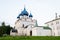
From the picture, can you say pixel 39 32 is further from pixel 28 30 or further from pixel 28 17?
pixel 28 17

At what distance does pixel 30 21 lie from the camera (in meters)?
65.0

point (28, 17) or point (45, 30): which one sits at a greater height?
point (28, 17)

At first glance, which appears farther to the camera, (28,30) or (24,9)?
(24,9)

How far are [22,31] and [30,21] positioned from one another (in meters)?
5.35

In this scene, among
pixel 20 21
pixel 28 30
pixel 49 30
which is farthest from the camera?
pixel 20 21

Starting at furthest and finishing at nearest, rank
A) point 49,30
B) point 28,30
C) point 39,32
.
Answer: point 28,30 → point 49,30 → point 39,32

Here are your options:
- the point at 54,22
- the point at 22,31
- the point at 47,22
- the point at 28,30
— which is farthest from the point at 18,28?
the point at 54,22

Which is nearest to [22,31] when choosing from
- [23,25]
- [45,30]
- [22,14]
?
[23,25]

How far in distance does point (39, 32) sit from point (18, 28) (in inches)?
638

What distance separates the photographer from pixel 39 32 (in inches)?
2053

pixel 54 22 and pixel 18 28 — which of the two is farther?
pixel 18 28

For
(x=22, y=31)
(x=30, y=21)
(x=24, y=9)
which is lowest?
(x=22, y=31)

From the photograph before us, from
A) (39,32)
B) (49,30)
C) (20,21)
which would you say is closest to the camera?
(39,32)

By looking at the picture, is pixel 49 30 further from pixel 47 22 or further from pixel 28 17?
pixel 28 17
